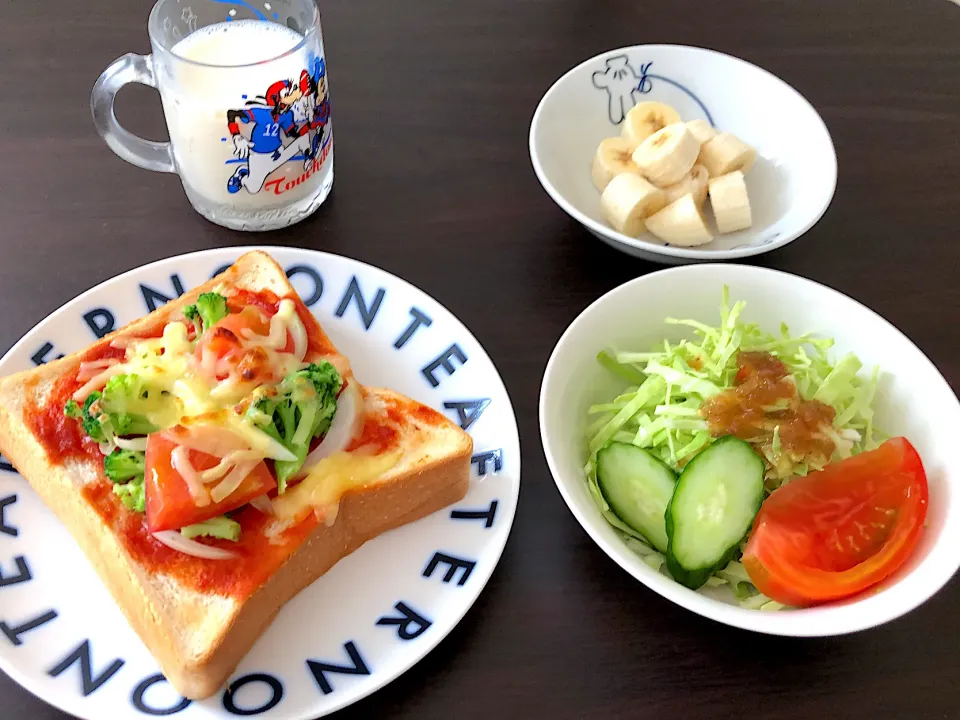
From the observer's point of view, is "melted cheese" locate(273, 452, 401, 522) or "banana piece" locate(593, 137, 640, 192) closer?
"melted cheese" locate(273, 452, 401, 522)

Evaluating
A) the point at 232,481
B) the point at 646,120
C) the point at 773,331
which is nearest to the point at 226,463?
the point at 232,481

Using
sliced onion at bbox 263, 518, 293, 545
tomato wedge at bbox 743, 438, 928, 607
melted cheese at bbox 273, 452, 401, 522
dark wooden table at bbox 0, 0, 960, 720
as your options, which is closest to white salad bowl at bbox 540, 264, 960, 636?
tomato wedge at bbox 743, 438, 928, 607

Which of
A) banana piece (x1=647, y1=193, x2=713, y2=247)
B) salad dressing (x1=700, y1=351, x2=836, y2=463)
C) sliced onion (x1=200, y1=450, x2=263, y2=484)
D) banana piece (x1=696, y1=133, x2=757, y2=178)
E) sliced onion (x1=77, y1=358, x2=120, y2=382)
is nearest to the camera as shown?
sliced onion (x1=200, y1=450, x2=263, y2=484)

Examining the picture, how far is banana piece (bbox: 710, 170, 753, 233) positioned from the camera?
1.95m

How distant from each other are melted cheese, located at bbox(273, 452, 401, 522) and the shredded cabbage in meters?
0.39

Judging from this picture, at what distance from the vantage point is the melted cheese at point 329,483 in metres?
1.38

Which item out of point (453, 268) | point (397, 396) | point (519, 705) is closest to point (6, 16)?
point (453, 268)

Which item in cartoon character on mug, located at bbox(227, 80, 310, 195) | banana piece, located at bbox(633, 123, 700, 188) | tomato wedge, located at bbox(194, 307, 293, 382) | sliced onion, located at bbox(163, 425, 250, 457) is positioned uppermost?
cartoon character on mug, located at bbox(227, 80, 310, 195)

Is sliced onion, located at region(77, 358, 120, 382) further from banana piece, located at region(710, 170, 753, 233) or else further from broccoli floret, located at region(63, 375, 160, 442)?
banana piece, located at region(710, 170, 753, 233)

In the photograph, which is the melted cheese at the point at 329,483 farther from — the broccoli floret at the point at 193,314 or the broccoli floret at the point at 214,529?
the broccoli floret at the point at 193,314

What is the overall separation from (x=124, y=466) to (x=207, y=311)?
0.33m

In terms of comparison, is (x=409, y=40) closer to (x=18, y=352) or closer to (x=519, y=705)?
(x=18, y=352)

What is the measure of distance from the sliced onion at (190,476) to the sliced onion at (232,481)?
16 millimetres

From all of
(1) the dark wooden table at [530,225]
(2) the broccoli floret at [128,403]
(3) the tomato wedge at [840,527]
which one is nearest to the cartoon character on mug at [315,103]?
(1) the dark wooden table at [530,225]
